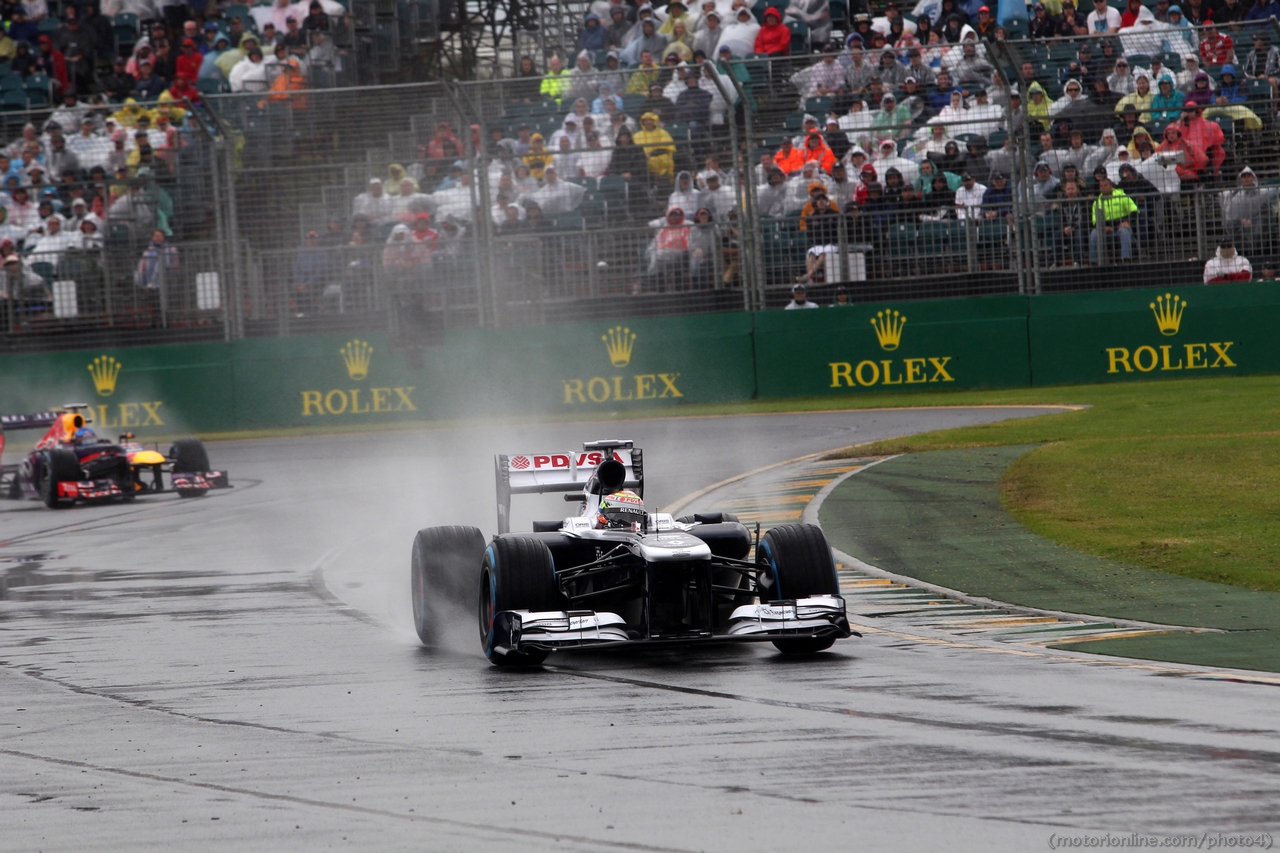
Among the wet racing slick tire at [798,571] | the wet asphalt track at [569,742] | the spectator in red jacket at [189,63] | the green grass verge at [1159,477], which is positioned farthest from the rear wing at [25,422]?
the spectator in red jacket at [189,63]

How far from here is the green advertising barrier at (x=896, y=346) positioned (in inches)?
942

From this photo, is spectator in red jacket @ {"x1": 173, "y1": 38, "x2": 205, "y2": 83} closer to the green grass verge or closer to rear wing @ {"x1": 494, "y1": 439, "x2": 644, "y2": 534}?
the green grass verge

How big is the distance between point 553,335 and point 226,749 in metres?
18.0

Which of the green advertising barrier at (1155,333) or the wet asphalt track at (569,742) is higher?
the green advertising barrier at (1155,333)

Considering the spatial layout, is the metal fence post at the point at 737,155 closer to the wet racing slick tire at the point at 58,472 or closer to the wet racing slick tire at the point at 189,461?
the wet racing slick tire at the point at 189,461

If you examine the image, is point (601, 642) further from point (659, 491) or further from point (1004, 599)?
point (659, 491)

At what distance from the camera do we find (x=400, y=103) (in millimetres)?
25203

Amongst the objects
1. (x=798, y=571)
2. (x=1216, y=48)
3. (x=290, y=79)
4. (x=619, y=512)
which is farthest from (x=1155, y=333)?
(x=619, y=512)

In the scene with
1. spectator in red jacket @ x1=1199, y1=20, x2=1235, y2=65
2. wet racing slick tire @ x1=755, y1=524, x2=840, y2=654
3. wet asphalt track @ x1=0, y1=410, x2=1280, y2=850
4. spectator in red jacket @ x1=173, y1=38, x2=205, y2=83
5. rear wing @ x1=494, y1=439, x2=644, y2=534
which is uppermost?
spectator in red jacket @ x1=173, y1=38, x2=205, y2=83

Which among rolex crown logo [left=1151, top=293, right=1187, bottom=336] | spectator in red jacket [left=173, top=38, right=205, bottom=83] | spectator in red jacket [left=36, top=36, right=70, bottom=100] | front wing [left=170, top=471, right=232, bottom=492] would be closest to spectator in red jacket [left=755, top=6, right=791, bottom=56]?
rolex crown logo [left=1151, top=293, right=1187, bottom=336]

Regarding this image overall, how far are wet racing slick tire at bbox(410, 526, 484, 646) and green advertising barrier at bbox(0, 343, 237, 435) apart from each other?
663 inches

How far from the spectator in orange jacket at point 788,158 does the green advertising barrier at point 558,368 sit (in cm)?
247

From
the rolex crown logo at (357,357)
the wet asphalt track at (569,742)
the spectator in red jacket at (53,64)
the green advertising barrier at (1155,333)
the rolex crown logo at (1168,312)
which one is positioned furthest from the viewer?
the spectator in red jacket at (53,64)

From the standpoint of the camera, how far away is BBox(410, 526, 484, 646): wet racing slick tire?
9008mm
